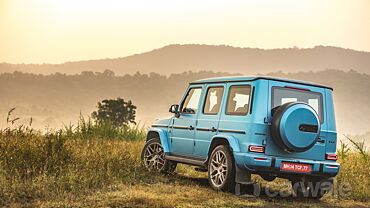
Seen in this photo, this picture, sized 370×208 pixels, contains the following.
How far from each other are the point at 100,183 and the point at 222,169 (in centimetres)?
227

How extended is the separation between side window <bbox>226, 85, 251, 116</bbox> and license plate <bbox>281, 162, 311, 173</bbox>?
3.78 ft

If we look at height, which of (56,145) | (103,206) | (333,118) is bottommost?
(103,206)

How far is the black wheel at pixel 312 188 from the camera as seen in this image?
32.3 ft

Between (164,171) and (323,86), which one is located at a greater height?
(323,86)

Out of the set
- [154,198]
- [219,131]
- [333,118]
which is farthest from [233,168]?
[333,118]

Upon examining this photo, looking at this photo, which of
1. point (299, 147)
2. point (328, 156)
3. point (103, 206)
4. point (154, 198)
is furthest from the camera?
point (328, 156)

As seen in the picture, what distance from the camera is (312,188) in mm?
10055

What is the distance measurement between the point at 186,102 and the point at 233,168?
8.06ft

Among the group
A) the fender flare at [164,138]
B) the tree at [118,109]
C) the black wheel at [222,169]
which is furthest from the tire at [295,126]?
the tree at [118,109]

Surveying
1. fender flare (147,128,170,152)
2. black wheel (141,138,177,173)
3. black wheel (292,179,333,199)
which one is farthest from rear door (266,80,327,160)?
black wheel (141,138,177,173)

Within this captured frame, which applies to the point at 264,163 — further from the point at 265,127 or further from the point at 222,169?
the point at 222,169

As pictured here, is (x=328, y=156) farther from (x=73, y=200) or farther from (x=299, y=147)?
(x=73, y=200)

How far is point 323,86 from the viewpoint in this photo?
9.73m

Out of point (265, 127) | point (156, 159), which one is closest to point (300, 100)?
point (265, 127)
